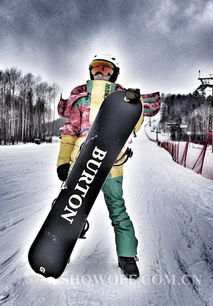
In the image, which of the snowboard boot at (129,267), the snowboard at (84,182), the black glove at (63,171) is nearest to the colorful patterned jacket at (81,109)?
the snowboard at (84,182)

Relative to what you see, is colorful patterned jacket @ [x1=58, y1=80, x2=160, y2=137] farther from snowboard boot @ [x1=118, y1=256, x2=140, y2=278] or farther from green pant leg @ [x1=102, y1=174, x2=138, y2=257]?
snowboard boot @ [x1=118, y1=256, x2=140, y2=278]

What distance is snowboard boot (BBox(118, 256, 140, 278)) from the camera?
6.27ft

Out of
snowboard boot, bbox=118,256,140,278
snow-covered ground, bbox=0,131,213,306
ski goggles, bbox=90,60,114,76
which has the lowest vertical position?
snow-covered ground, bbox=0,131,213,306

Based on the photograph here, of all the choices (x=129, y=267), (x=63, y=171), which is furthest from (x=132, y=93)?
(x=129, y=267)

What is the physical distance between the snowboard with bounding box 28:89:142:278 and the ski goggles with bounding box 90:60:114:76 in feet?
1.45

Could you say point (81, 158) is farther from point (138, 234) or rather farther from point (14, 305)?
point (138, 234)

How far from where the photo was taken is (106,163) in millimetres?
1906

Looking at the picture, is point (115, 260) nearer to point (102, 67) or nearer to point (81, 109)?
point (81, 109)

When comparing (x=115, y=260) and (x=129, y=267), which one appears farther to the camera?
(x=115, y=260)

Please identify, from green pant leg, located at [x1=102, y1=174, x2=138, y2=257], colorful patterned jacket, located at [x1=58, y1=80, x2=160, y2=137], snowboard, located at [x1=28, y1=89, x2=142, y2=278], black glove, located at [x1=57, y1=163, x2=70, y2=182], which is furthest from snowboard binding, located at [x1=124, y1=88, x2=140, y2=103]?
black glove, located at [x1=57, y1=163, x2=70, y2=182]

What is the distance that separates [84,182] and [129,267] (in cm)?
80

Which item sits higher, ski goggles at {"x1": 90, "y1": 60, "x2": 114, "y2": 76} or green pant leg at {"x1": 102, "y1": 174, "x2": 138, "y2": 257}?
ski goggles at {"x1": 90, "y1": 60, "x2": 114, "y2": 76}

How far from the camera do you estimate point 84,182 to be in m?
1.89

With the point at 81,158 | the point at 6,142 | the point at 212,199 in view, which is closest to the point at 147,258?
the point at 81,158
